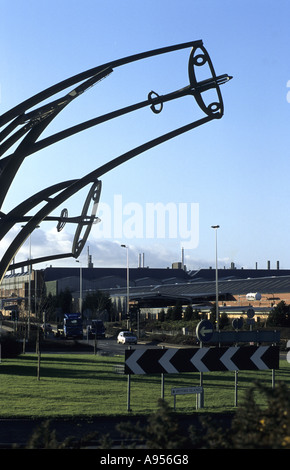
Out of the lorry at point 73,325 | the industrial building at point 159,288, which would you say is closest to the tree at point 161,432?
the industrial building at point 159,288

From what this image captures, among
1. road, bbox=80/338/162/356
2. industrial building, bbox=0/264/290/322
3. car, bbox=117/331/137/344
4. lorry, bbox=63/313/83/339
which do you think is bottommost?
road, bbox=80/338/162/356

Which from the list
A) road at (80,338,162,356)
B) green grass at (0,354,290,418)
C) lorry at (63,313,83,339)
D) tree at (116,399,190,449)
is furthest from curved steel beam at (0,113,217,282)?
lorry at (63,313,83,339)

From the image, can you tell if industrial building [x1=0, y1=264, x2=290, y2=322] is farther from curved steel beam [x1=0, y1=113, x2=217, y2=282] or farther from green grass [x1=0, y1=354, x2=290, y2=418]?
curved steel beam [x1=0, y1=113, x2=217, y2=282]

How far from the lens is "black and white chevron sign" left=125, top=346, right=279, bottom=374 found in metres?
16.0

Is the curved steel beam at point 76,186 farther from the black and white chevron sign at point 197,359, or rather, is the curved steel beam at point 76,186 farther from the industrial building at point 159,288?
the industrial building at point 159,288

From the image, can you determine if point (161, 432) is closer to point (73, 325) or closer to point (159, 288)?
point (73, 325)

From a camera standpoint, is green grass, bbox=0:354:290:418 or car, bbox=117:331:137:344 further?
car, bbox=117:331:137:344

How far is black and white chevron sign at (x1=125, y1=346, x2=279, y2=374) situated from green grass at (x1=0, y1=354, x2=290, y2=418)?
38.9 inches

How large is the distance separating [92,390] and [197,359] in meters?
4.95

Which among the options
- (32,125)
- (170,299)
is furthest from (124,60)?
(170,299)

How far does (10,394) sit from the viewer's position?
19094 millimetres
